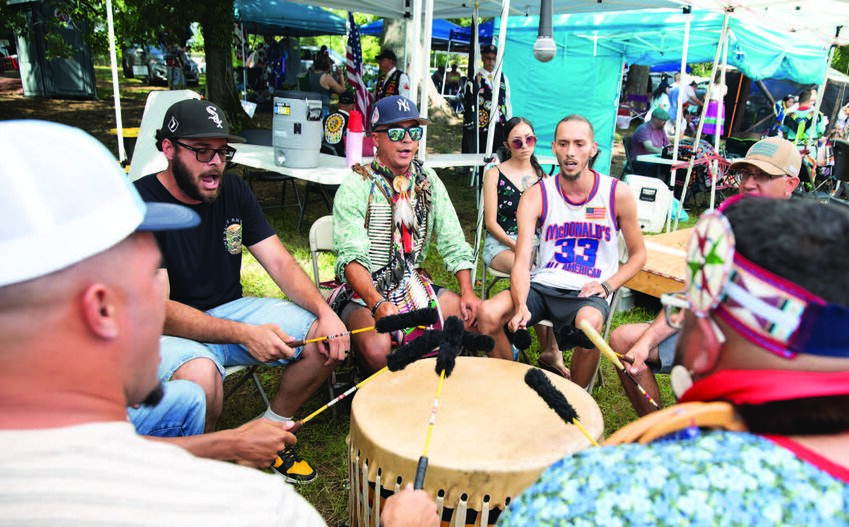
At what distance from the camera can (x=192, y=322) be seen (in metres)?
2.52

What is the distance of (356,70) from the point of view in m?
7.83

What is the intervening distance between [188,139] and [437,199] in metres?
1.46

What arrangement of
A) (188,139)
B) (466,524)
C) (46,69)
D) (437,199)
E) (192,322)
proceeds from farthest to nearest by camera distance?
(46,69) < (437,199) < (188,139) < (192,322) < (466,524)

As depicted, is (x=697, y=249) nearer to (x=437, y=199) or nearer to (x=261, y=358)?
(x=261, y=358)

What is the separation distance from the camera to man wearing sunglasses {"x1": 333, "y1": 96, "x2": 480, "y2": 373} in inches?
121

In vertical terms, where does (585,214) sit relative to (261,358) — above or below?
above

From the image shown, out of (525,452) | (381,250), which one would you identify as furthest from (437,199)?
(525,452)

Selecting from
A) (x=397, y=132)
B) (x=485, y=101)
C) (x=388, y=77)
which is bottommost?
(x=397, y=132)

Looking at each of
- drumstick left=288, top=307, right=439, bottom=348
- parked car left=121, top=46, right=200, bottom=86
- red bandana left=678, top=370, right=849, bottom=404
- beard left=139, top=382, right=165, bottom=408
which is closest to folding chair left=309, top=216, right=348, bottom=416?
drumstick left=288, top=307, right=439, bottom=348

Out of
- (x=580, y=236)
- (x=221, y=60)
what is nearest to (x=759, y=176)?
(x=580, y=236)

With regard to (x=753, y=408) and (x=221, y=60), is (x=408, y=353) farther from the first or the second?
(x=221, y=60)

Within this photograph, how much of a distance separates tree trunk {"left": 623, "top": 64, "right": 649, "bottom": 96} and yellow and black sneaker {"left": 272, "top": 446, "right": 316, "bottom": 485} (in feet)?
65.5

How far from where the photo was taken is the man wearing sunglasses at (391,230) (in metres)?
3.09

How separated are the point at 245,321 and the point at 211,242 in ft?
1.41
